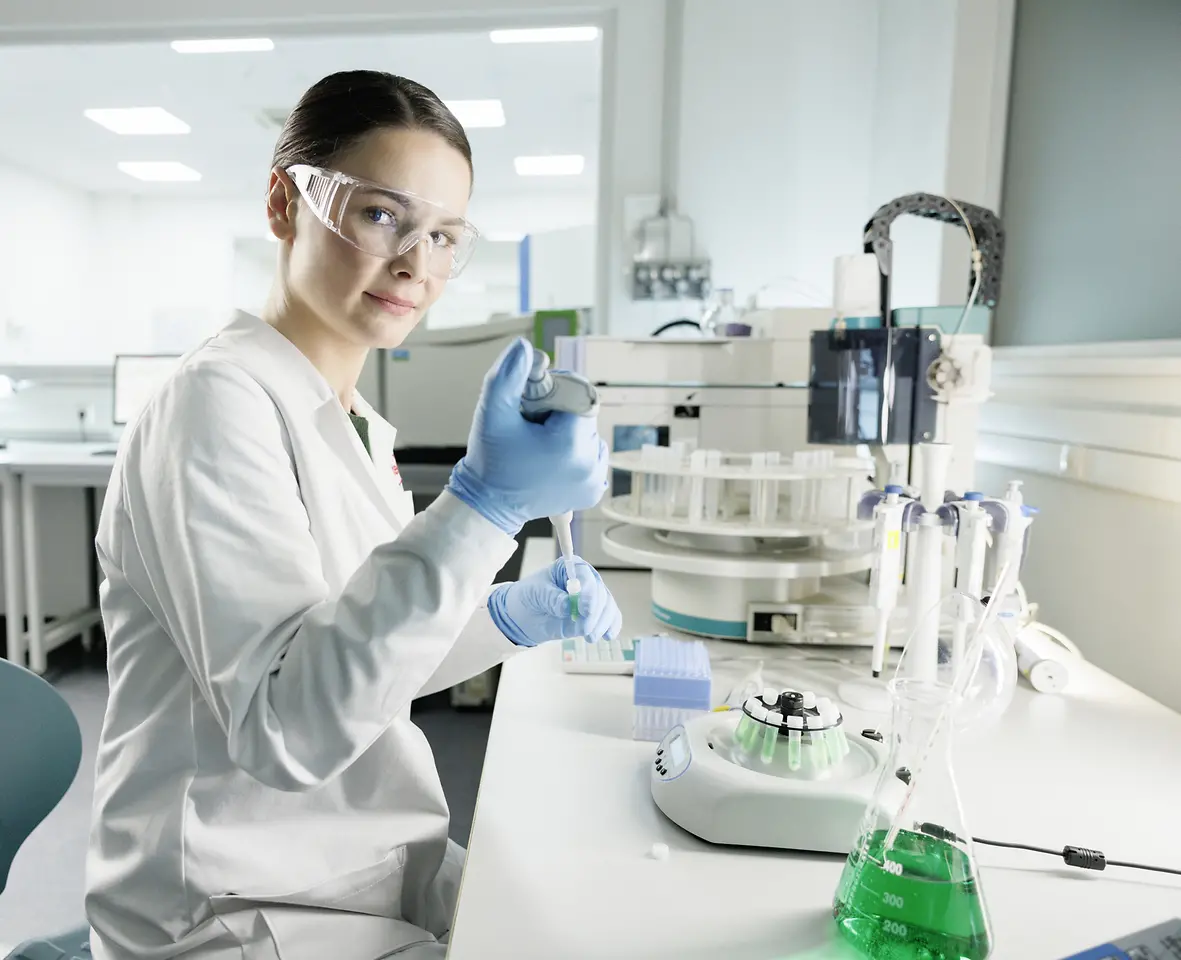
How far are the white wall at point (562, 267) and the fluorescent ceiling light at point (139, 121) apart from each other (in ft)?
9.88

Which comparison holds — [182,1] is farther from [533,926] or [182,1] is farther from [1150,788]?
[1150,788]

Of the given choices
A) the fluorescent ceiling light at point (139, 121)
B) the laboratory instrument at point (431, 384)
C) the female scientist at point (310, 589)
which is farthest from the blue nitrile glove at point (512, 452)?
the fluorescent ceiling light at point (139, 121)

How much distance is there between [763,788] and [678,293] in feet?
7.35

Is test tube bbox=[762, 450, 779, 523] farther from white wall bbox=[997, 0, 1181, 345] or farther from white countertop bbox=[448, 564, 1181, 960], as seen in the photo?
white wall bbox=[997, 0, 1181, 345]

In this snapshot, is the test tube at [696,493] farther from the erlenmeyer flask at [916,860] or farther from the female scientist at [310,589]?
the erlenmeyer flask at [916,860]

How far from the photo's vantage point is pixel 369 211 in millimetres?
784

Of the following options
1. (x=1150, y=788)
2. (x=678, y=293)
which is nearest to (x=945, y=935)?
(x=1150, y=788)

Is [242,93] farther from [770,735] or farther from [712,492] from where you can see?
[770,735]

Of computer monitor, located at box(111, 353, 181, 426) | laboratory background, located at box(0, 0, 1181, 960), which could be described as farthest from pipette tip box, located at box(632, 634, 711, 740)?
computer monitor, located at box(111, 353, 181, 426)

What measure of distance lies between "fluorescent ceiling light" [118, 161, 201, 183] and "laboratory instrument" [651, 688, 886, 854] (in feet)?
23.4

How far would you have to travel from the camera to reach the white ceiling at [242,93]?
4145 millimetres

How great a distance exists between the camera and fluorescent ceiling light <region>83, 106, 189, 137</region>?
5172 mm

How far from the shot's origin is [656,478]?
1.45 meters

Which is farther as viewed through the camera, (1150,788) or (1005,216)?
(1005,216)
